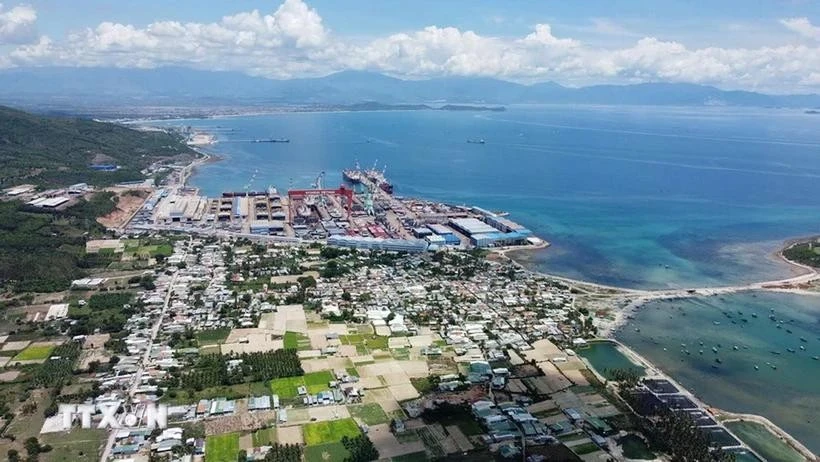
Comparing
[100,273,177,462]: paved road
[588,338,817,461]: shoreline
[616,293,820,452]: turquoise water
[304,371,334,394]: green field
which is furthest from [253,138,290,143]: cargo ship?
[588,338,817,461]: shoreline

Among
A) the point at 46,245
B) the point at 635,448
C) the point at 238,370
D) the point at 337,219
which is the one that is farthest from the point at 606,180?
the point at 238,370

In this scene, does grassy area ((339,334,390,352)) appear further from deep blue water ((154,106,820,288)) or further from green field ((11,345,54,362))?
deep blue water ((154,106,820,288))

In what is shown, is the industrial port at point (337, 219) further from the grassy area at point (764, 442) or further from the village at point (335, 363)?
the grassy area at point (764, 442)

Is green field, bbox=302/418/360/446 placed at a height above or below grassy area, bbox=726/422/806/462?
above

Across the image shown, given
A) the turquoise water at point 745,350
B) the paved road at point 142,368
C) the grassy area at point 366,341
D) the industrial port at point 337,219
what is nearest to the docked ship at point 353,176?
the industrial port at point 337,219

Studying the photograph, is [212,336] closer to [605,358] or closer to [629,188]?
[605,358]

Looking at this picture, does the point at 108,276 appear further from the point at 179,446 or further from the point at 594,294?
the point at 594,294
